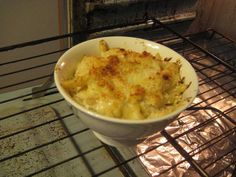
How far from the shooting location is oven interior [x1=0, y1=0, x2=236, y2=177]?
55 centimetres

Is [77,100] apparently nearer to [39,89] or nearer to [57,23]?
[39,89]

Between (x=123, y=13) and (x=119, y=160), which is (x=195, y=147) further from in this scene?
(x=123, y=13)

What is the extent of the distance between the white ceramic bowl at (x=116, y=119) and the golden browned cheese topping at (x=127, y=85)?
1cm

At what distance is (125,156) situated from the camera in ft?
1.94

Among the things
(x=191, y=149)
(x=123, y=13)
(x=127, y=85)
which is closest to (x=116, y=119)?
(x=127, y=85)

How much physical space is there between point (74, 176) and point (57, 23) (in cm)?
56

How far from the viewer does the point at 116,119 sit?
42 centimetres

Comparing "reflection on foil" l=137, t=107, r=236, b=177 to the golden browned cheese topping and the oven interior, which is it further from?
the golden browned cheese topping

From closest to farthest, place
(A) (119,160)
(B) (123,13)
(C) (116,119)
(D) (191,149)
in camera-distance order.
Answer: (C) (116,119) → (A) (119,160) → (D) (191,149) → (B) (123,13)

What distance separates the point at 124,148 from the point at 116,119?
0.63 feet

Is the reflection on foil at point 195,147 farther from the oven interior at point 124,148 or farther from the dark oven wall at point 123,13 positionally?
the dark oven wall at point 123,13

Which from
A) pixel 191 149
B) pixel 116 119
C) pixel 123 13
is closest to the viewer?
pixel 116 119

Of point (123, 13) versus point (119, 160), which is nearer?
point (119, 160)

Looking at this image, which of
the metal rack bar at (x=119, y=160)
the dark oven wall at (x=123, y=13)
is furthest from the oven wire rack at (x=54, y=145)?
the dark oven wall at (x=123, y=13)
